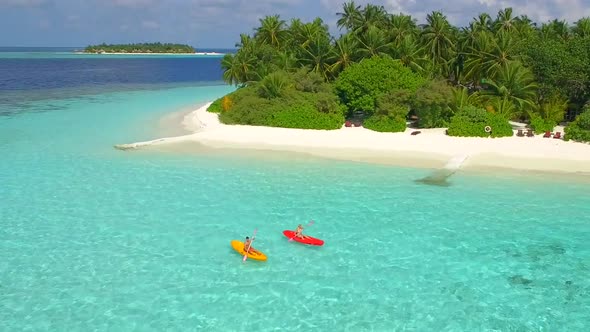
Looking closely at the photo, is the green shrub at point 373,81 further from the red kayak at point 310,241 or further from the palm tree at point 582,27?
the red kayak at point 310,241

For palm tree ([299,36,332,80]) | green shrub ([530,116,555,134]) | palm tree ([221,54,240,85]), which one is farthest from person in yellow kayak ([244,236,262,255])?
palm tree ([221,54,240,85])

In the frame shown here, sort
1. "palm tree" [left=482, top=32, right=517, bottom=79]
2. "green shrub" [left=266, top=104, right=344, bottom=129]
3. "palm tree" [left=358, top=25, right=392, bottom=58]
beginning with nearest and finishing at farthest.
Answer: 1. "green shrub" [left=266, top=104, right=344, bottom=129]
2. "palm tree" [left=482, top=32, right=517, bottom=79]
3. "palm tree" [left=358, top=25, right=392, bottom=58]

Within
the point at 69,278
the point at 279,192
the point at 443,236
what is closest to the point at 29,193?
the point at 69,278

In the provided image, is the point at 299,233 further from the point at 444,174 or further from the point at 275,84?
the point at 275,84

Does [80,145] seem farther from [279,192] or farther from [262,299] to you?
[262,299]

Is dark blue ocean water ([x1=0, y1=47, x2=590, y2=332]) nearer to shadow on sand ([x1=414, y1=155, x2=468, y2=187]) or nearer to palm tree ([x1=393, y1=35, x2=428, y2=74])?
shadow on sand ([x1=414, y1=155, x2=468, y2=187])

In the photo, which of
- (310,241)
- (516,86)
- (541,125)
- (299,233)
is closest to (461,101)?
(516,86)
